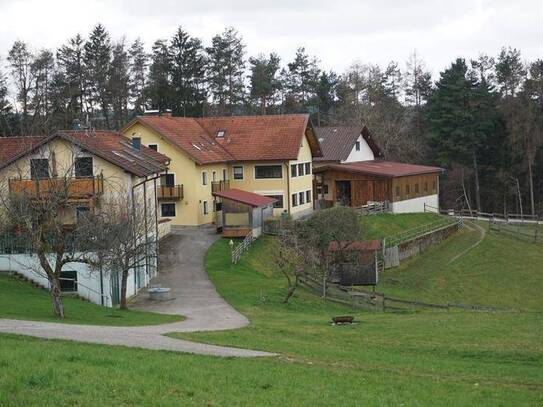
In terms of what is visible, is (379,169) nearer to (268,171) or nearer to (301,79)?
(268,171)

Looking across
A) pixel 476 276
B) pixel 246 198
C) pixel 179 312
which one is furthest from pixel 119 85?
pixel 179 312

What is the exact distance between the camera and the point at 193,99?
274 ft

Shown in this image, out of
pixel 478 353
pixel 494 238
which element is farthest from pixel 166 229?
pixel 478 353

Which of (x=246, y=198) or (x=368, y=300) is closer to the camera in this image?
(x=368, y=300)

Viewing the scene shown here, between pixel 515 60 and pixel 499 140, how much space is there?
36.4 ft

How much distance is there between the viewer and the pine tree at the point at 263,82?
96.6 meters

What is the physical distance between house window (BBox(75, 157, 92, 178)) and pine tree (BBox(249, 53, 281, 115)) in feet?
182

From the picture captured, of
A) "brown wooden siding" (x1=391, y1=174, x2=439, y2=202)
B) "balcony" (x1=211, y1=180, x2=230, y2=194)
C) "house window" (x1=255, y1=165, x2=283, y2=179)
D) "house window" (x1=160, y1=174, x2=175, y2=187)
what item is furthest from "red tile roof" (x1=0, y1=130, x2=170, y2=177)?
"brown wooden siding" (x1=391, y1=174, x2=439, y2=202)

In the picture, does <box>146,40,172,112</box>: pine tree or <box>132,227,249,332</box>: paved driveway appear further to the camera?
<box>146,40,172,112</box>: pine tree

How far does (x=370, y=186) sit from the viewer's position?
6156 centimetres

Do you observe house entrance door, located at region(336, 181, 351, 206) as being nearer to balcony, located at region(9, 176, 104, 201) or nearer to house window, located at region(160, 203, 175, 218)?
house window, located at region(160, 203, 175, 218)

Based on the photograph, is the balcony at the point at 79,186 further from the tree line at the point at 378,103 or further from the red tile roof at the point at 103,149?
the tree line at the point at 378,103

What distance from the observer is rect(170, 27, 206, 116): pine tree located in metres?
82.8

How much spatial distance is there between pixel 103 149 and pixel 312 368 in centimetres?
2516
